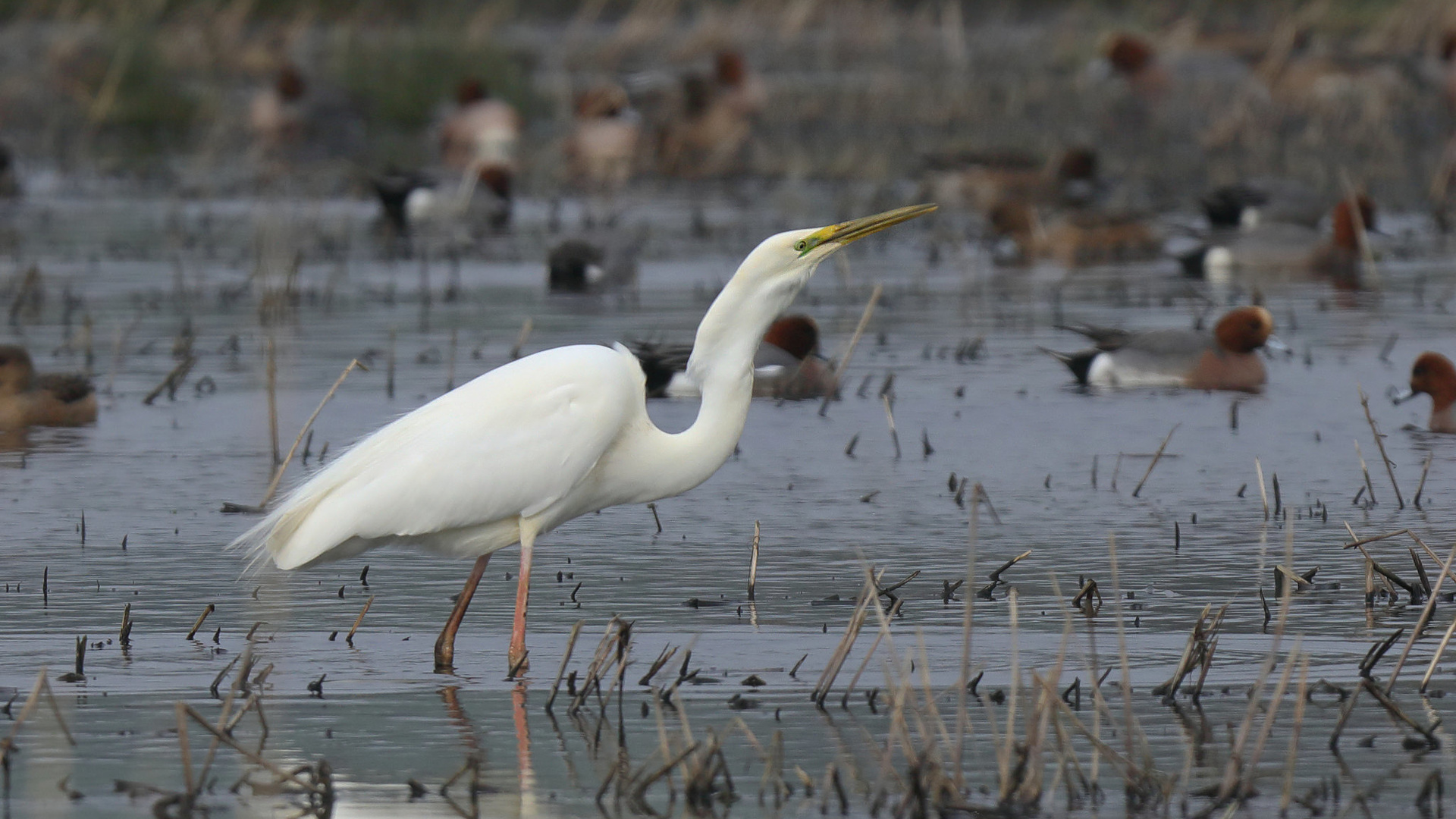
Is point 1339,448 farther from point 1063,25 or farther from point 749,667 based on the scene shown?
point 1063,25

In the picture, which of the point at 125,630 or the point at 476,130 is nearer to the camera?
the point at 125,630

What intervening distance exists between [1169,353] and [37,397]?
555 centimetres

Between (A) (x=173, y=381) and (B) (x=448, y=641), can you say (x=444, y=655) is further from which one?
(A) (x=173, y=381)

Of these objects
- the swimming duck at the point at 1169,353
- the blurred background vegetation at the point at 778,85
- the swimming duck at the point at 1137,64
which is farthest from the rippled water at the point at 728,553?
the swimming duck at the point at 1137,64

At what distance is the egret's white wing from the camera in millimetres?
6266

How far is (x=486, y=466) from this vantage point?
248 inches

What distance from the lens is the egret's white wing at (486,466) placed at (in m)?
6.27

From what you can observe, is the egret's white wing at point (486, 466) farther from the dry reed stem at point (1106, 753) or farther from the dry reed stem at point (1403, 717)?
the dry reed stem at point (1403, 717)

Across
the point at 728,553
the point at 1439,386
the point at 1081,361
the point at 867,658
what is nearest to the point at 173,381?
the point at 728,553

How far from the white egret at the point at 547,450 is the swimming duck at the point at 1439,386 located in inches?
186

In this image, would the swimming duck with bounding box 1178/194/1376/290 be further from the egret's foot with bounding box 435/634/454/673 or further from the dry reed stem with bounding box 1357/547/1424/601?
the egret's foot with bounding box 435/634/454/673

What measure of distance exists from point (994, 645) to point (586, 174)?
19.2 m

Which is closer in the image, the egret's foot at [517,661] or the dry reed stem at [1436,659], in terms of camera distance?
the dry reed stem at [1436,659]

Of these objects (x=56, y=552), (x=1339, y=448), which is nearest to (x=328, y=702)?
(x=56, y=552)
